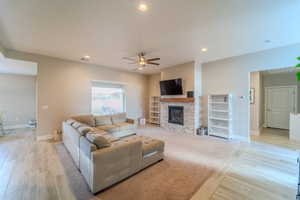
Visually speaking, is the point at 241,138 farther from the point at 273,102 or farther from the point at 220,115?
the point at 273,102

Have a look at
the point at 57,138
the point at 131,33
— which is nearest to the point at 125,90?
the point at 57,138

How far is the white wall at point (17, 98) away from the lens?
20.5 ft

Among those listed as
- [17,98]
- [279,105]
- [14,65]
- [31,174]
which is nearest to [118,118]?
[31,174]

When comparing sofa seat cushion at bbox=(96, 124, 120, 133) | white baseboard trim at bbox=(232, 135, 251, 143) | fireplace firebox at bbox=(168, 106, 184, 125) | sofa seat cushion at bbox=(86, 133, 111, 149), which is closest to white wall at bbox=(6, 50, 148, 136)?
sofa seat cushion at bbox=(96, 124, 120, 133)

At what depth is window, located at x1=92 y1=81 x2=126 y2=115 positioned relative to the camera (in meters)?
6.12

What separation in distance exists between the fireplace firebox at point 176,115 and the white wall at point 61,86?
128 inches

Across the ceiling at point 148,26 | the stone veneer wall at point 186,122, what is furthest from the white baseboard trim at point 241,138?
the ceiling at point 148,26

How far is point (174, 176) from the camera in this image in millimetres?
2463

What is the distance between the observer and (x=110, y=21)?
2621 millimetres

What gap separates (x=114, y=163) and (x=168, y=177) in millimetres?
1050

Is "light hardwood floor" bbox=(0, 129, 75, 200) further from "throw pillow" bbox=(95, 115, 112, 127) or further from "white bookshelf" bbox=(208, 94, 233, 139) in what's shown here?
"white bookshelf" bbox=(208, 94, 233, 139)

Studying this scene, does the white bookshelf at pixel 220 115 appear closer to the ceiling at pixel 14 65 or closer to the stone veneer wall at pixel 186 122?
the stone veneer wall at pixel 186 122

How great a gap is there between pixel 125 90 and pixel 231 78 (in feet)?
16.1

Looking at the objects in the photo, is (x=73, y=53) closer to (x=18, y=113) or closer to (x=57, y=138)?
(x=57, y=138)
